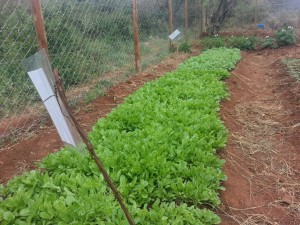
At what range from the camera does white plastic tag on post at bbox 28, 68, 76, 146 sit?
2.39 m

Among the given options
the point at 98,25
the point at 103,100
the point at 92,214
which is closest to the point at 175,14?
the point at 98,25

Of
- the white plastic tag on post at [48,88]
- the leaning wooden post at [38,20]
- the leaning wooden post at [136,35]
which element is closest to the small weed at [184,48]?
the leaning wooden post at [136,35]

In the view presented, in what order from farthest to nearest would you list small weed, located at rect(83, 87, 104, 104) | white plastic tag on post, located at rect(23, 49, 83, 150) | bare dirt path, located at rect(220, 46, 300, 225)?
small weed, located at rect(83, 87, 104, 104) → bare dirt path, located at rect(220, 46, 300, 225) → white plastic tag on post, located at rect(23, 49, 83, 150)

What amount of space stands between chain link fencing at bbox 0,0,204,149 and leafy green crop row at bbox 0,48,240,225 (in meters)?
1.79

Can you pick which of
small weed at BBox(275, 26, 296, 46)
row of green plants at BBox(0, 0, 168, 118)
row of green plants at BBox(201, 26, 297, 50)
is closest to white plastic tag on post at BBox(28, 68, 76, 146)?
row of green plants at BBox(0, 0, 168, 118)

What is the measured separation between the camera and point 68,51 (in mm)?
7492

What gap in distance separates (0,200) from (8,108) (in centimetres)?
333

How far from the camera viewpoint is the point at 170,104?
508 centimetres

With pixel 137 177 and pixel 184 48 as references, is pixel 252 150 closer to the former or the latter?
pixel 137 177

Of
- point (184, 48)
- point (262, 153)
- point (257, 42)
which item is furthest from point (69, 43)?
point (257, 42)

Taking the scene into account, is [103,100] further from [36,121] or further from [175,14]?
[175,14]

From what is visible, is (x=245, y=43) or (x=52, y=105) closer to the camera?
(x=52, y=105)

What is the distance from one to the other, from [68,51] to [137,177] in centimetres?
530

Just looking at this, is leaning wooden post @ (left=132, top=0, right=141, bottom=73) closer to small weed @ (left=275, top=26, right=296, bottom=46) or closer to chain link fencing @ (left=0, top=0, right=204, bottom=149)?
chain link fencing @ (left=0, top=0, right=204, bottom=149)
